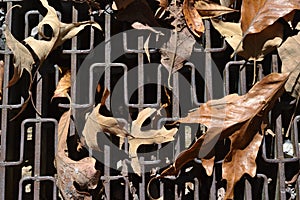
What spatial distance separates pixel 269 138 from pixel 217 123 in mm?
224

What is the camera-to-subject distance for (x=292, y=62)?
1.78m

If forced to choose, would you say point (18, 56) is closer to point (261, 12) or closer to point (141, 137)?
point (141, 137)

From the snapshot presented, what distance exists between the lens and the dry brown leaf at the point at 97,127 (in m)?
1.74

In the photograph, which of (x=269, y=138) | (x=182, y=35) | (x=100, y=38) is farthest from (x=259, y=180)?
→ (x=100, y=38)

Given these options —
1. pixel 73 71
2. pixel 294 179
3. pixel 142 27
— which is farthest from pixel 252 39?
pixel 73 71

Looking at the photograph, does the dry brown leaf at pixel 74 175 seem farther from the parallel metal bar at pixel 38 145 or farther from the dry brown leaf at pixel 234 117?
the dry brown leaf at pixel 234 117

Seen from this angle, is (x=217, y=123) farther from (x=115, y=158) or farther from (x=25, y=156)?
(x=25, y=156)

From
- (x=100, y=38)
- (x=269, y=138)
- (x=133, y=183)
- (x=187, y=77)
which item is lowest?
(x=133, y=183)

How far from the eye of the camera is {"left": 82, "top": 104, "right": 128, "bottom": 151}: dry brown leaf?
5.70 feet

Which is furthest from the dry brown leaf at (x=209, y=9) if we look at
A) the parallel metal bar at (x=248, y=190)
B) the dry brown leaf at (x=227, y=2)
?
the parallel metal bar at (x=248, y=190)

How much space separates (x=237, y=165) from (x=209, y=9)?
0.44 m

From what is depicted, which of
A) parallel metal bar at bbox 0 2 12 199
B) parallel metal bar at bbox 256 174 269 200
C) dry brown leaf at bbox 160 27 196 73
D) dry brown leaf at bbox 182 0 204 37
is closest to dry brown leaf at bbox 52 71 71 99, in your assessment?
parallel metal bar at bbox 0 2 12 199

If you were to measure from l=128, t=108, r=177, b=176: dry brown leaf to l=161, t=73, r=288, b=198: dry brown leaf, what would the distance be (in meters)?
0.06

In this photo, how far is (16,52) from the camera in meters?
1.76
